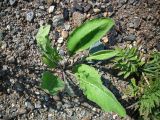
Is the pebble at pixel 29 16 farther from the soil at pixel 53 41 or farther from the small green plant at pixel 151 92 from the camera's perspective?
the small green plant at pixel 151 92

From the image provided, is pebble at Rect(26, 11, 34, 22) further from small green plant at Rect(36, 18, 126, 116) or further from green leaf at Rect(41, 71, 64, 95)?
green leaf at Rect(41, 71, 64, 95)

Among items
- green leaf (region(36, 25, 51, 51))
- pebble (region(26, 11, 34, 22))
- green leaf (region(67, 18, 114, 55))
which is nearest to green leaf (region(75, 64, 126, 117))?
green leaf (region(67, 18, 114, 55))

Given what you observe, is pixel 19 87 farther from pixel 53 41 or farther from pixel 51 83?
pixel 53 41

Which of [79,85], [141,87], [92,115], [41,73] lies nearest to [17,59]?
[41,73]

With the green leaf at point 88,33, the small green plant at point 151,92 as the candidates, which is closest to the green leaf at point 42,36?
the green leaf at point 88,33

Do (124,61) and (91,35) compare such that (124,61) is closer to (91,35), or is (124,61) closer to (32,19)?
(91,35)
